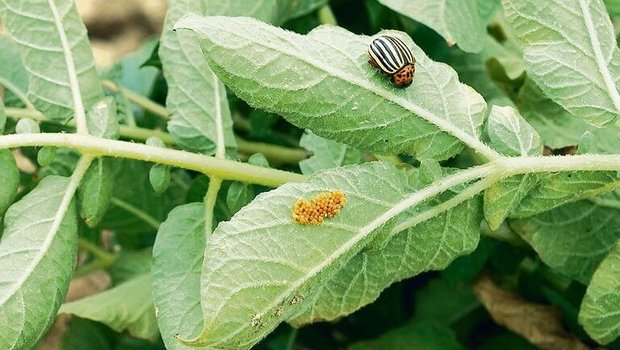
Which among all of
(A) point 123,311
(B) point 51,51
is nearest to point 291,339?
(A) point 123,311

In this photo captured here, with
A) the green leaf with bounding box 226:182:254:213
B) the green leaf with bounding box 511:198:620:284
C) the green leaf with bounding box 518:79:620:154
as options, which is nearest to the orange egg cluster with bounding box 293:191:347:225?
the green leaf with bounding box 226:182:254:213

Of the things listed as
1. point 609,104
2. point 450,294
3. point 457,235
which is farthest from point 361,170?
point 450,294

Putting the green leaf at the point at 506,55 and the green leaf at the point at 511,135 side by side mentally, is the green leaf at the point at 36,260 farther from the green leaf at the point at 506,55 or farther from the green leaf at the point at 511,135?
the green leaf at the point at 506,55

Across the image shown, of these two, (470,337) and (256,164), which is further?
(470,337)

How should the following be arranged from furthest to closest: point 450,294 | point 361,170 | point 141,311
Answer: point 450,294, point 141,311, point 361,170

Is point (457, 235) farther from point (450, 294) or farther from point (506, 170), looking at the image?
point (450, 294)
